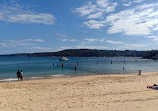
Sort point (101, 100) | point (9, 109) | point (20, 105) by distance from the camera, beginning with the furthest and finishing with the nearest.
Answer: point (101, 100), point (20, 105), point (9, 109)

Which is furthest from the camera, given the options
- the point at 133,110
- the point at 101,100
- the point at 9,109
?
the point at 101,100

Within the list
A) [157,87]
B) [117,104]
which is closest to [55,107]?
[117,104]

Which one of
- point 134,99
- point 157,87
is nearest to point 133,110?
point 134,99

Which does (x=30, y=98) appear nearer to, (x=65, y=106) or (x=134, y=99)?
(x=65, y=106)

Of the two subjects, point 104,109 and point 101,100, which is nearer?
point 104,109

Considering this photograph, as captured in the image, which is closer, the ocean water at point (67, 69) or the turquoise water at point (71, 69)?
the ocean water at point (67, 69)

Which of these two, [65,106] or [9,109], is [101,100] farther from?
[9,109]

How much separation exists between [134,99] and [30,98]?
6.87m

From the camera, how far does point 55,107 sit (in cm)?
970

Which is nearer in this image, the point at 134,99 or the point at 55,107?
the point at 55,107

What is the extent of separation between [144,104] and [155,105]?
57 centimetres

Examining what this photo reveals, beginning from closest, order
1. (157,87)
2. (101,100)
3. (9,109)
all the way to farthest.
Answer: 1. (9,109)
2. (101,100)
3. (157,87)

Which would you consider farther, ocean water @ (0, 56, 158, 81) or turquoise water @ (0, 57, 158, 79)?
turquoise water @ (0, 57, 158, 79)

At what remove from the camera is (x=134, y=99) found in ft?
36.2
